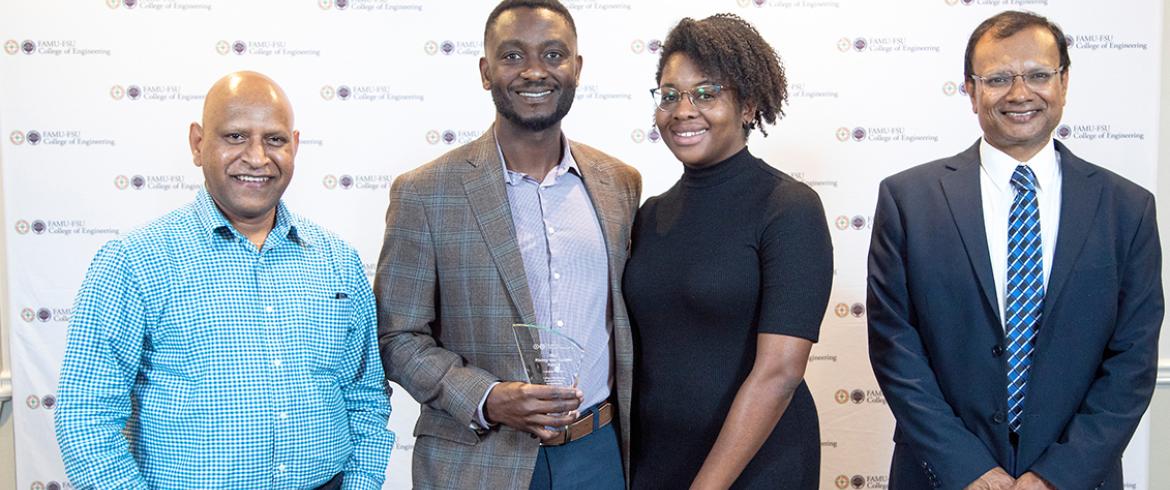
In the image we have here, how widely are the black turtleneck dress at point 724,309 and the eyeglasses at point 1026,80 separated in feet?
1.71

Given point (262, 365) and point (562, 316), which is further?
point (562, 316)

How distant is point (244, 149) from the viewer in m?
2.01

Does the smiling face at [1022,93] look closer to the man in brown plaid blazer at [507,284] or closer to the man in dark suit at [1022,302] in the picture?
the man in dark suit at [1022,302]

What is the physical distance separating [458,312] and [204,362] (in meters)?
0.59

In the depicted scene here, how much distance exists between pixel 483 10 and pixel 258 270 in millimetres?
2055

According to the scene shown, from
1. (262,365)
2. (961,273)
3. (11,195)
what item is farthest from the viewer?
(11,195)

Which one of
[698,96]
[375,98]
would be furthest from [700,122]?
[375,98]

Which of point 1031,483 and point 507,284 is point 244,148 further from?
point 1031,483

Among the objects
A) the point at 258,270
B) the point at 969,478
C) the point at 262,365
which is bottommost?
the point at 969,478

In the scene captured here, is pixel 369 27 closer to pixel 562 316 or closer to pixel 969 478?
pixel 562 316

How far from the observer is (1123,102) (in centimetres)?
379

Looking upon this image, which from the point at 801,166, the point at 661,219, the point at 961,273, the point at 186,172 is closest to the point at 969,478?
the point at 961,273

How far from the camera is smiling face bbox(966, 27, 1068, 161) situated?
217cm

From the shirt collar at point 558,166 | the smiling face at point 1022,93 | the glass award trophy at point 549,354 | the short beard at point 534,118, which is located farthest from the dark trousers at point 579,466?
the smiling face at point 1022,93
